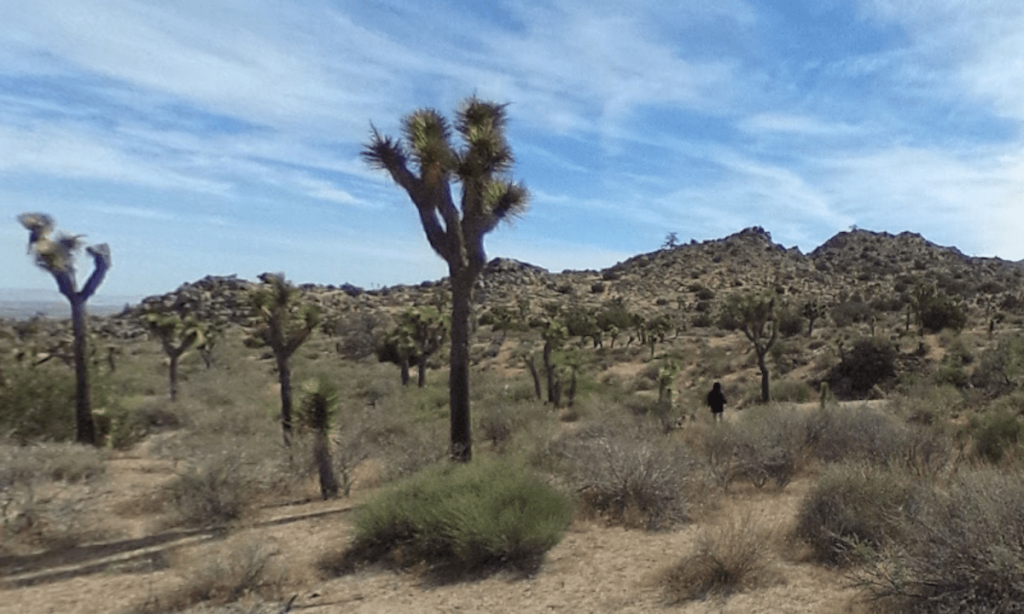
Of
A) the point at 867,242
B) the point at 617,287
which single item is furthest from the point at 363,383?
the point at 867,242

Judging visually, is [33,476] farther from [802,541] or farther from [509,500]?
[802,541]

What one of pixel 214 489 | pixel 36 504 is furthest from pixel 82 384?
pixel 214 489

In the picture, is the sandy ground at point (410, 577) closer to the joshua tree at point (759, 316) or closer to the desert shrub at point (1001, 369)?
the joshua tree at point (759, 316)

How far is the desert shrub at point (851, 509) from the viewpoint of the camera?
7.09 m

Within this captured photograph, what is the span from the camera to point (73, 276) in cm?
1496

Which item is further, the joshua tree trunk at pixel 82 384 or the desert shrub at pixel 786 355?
the desert shrub at pixel 786 355

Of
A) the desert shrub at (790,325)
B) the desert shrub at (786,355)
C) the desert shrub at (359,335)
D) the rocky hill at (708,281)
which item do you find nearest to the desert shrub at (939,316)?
the desert shrub at (790,325)

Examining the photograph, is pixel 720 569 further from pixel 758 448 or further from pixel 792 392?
pixel 792 392

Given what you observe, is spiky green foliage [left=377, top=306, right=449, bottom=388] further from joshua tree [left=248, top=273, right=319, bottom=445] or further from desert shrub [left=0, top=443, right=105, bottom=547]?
desert shrub [left=0, top=443, right=105, bottom=547]

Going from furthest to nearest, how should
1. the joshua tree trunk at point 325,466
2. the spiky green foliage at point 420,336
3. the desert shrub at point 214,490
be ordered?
the spiky green foliage at point 420,336 < the joshua tree trunk at point 325,466 < the desert shrub at point 214,490

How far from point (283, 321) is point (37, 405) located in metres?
6.83

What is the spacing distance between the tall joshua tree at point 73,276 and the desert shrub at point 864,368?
2489 cm

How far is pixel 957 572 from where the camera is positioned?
5004mm

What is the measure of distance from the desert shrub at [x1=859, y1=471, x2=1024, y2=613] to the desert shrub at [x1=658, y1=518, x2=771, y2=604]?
44.9 inches
